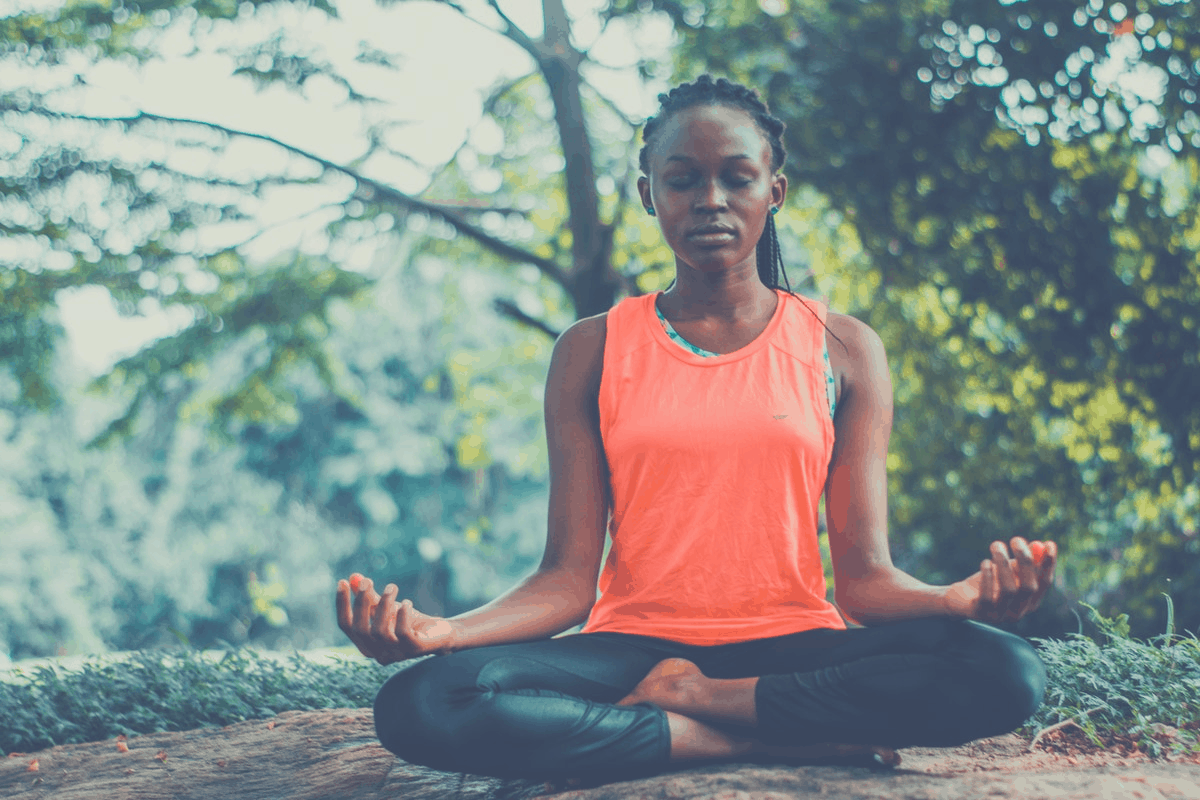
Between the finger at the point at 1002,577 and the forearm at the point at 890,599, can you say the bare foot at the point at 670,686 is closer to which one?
the forearm at the point at 890,599

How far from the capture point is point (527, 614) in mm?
2420

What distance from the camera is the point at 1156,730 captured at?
111 inches

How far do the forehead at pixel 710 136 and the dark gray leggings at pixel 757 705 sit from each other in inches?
47.7

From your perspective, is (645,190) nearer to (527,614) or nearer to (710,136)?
(710,136)

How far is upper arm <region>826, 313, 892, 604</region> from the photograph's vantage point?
8.07ft

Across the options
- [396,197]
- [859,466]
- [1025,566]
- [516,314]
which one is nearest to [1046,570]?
[1025,566]

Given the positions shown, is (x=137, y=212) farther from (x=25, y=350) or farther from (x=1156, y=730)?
(x=1156, y=730)

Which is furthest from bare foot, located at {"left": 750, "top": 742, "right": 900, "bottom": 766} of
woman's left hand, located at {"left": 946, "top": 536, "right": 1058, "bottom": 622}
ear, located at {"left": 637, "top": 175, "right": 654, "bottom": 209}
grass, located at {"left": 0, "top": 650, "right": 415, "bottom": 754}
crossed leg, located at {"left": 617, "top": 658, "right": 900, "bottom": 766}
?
grass, located at {"left": 0, "top": 650, "right": 415, "bottom": 754}

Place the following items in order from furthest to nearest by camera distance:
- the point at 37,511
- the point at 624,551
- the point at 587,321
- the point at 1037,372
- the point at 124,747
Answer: the point at 37,511
the point at 1037,372
the point at 124,747
the point at 587,321
the point at 624,551

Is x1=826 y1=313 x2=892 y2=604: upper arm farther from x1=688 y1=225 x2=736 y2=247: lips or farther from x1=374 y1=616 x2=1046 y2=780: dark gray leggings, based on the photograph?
x1=688 y1=225 x2=736 y2=247: lips

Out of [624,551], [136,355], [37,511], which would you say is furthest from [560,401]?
[37,511]

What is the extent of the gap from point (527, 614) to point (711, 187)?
1147mm

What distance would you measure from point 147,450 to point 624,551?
1254 centimetres

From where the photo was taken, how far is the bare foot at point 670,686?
2.28m
